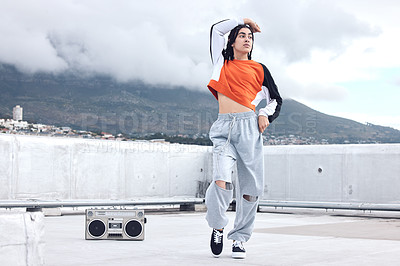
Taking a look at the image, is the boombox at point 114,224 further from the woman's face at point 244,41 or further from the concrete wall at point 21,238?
the concrete wall at point 21,238

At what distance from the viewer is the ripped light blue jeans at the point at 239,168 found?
478cm

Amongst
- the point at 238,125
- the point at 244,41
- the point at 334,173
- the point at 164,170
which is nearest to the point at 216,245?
the point at 238,125

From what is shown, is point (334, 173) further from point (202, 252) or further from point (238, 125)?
point (238, 125)

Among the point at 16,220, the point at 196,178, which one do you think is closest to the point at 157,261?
the point at 16,220

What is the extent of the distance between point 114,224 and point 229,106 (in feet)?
6.98

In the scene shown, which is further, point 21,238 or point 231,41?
point 231,41

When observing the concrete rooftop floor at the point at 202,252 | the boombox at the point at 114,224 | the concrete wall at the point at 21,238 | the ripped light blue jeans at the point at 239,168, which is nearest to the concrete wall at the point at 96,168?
the concrete rooftop floor at the point at 202,252

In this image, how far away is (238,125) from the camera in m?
4.90

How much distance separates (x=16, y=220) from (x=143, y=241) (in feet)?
10.5

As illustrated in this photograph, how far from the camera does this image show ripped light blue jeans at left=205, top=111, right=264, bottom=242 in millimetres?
4777

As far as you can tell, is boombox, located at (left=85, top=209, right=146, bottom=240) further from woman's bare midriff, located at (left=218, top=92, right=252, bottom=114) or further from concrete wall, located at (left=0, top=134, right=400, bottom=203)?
concrete wall, located at (left=0, top=134, right=400, bottom=203)

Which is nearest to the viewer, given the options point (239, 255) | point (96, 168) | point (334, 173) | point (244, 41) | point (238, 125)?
point (239, 255)

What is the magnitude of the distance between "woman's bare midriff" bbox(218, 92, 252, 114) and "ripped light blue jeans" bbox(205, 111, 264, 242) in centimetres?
4

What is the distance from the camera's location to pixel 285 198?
17.9m
